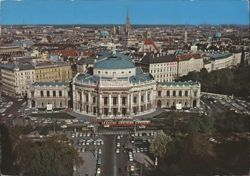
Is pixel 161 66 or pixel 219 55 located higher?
pixel 219 55

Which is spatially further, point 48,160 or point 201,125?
point 201,125

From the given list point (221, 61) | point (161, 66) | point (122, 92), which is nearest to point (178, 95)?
point (122, 92)

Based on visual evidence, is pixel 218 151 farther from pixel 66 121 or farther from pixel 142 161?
pixel 66 121

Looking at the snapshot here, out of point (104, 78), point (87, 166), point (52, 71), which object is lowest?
point (87, 166)

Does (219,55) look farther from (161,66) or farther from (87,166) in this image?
(87,166)

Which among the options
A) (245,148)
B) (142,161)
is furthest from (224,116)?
(142,161)

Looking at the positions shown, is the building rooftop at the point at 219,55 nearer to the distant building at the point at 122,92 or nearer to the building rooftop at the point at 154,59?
the building rooftop at the point at 154,59
